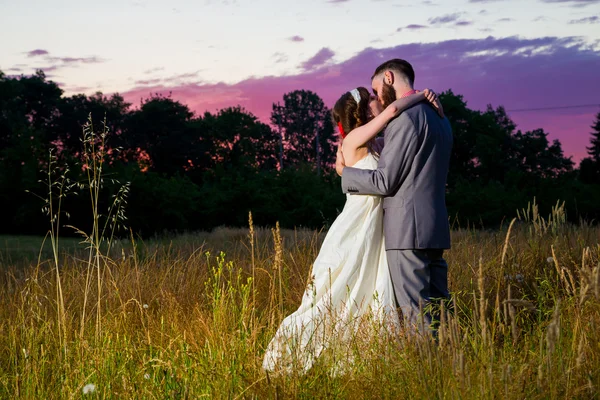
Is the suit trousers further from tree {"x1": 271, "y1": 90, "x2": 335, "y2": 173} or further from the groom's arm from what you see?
tree {"x1": 271, "y1": 90, "x2": 335, "y2": 173}

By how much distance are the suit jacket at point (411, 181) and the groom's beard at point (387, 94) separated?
26 cm

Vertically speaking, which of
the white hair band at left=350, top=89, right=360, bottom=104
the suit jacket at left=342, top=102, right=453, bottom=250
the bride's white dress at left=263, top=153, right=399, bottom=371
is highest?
the white hair band at left=350, top=89, right=360, bottom=104

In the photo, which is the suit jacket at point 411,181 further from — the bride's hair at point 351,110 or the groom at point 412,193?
the bride's hair at point 351,110

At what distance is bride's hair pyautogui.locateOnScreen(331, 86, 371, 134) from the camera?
438 cm

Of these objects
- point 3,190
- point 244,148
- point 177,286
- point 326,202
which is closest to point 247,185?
point 326,202

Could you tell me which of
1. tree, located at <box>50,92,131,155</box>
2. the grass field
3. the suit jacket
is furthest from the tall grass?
tree, located at <box>50,92,131,155</box>

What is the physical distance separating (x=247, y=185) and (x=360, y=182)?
64.4 ft

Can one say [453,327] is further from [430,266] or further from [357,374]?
[430,266]

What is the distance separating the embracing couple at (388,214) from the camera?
159 inches

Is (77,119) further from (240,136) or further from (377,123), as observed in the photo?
(377,123)

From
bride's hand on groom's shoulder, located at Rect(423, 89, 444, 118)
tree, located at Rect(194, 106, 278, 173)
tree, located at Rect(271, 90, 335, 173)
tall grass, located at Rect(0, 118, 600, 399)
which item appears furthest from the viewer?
tree, located at Rect(271, 90, 335, 173)

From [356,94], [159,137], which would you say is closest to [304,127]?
[159,137]

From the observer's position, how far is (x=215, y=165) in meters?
30.4

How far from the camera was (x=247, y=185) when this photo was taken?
77.3 ft
